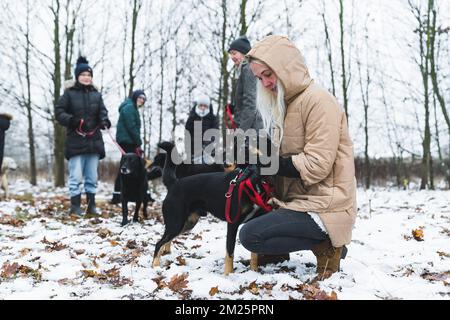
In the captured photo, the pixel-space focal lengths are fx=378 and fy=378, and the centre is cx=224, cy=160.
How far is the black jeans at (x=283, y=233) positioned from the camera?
2.72 meters

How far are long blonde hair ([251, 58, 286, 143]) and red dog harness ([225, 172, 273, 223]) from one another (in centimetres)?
40

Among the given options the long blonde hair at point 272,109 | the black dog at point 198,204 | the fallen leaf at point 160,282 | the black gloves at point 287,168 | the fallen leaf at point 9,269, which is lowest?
the fallen leaf at point 160,282

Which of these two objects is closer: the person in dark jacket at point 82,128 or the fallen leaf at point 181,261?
the fallen leaf at point 181,261

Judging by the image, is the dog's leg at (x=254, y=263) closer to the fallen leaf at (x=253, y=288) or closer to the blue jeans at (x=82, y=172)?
the fallen leaf at (x=253, y=288)

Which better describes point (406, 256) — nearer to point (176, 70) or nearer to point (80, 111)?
point (80, 111)

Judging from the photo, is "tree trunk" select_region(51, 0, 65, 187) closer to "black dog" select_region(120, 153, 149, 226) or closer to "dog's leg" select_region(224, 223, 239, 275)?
"black dog" select_region(120, 153, 149, 226)

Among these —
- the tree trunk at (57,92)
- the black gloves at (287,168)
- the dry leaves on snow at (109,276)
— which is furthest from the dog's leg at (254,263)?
the tree trunk at (57,92)

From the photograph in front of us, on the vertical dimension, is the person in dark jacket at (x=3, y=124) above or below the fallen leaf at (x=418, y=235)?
above

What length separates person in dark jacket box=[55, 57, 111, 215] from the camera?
615 centimetres

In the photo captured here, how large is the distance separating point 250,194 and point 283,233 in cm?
45

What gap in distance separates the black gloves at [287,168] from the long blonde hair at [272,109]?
0.83ft

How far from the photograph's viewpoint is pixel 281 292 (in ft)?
8.46

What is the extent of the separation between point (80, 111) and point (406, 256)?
5209 mm

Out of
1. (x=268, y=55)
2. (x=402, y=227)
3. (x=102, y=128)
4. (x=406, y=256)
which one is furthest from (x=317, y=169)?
(x=102, y=128)
